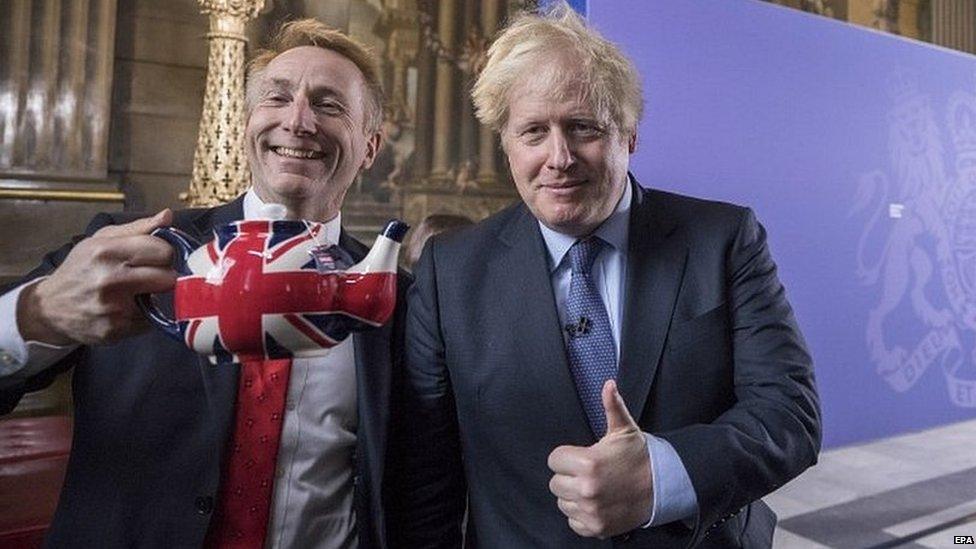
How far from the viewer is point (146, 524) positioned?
1.28m

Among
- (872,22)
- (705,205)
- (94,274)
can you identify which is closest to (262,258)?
(94,274)

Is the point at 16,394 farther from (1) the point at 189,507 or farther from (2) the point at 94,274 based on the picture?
(2) the point at 94,274

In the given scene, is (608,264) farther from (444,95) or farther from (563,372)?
(444,95)

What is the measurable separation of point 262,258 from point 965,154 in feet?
13.6

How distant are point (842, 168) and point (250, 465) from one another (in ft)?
9.89

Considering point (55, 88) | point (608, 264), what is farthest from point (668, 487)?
point (55, 88)

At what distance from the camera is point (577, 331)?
4.03 feet

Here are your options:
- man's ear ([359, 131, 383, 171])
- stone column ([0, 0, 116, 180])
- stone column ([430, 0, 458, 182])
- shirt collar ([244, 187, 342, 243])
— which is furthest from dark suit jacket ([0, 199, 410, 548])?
stone column ([430, 0, 458, 182])

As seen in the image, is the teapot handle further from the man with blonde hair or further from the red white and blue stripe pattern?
the man with blonde hair

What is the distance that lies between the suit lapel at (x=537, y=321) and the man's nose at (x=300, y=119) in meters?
0.39

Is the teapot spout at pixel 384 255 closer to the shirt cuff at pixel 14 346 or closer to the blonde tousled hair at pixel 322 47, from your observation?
the shirt cuff at pixel 14 346

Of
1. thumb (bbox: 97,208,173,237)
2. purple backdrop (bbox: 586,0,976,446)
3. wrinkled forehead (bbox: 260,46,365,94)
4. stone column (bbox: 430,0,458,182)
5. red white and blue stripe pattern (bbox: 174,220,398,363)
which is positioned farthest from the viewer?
stone column (bbox: 430,0,458,182)

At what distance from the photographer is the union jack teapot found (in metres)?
0.83

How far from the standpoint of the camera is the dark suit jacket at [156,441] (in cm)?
127
